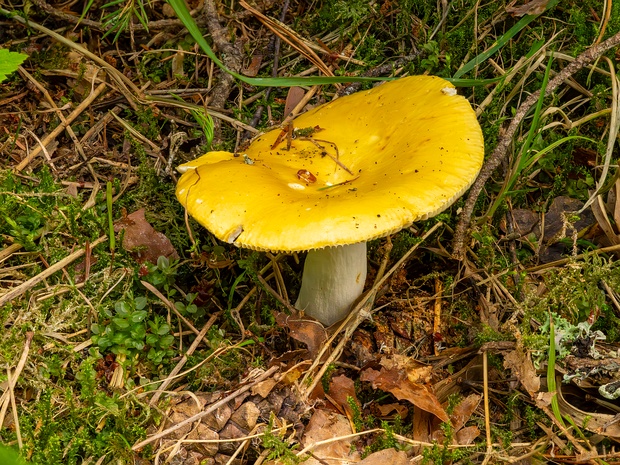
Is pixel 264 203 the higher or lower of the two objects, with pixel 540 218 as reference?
higher

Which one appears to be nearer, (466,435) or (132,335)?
(466,435)

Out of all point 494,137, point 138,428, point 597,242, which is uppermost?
point 494,137

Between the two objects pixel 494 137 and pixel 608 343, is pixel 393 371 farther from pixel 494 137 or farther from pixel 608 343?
pixel 494 137

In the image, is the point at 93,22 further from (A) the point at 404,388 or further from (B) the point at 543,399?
(B) the point at 543,399

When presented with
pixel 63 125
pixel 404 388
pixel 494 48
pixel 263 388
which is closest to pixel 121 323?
pixel 263 388

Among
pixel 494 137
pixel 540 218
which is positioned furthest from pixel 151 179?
pixel 540 218

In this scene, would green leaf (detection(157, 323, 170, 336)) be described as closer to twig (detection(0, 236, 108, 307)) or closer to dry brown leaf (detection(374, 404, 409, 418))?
twig (detection(0, 236, 108, 307))

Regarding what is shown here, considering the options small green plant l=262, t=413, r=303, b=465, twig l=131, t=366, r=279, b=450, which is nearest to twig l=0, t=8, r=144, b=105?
twig l=131, t=366, r=279, b=450
